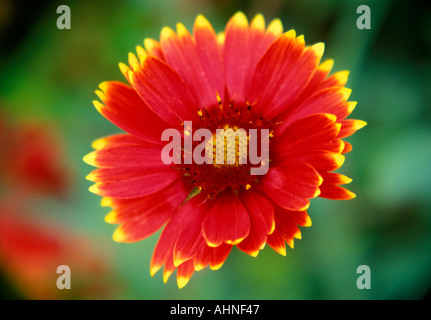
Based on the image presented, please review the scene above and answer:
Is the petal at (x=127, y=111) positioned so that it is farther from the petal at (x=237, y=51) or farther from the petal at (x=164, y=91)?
the petal at (x=237, y=51)

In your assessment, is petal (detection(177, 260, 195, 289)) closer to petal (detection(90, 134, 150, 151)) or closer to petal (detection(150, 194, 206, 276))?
petal (detection(150, 194, 206, 276))

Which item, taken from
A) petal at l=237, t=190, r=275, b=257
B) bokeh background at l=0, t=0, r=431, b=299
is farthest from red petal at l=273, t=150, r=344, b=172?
bokeh background at l=0, t=0, r=431, b=299

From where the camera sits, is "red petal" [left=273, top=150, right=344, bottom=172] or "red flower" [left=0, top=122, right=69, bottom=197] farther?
"red flower" [left=0, top=122, right=69, bottom=197]

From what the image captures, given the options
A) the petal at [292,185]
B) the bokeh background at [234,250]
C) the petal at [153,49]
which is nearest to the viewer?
the petal at [292,185]

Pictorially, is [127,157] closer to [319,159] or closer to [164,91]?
[164,91]

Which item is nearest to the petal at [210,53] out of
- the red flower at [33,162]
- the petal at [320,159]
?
the petal at [320,159]

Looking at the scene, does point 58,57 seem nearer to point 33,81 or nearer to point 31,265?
point 33,81

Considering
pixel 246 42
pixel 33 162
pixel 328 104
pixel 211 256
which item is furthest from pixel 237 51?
pixel 33 162
